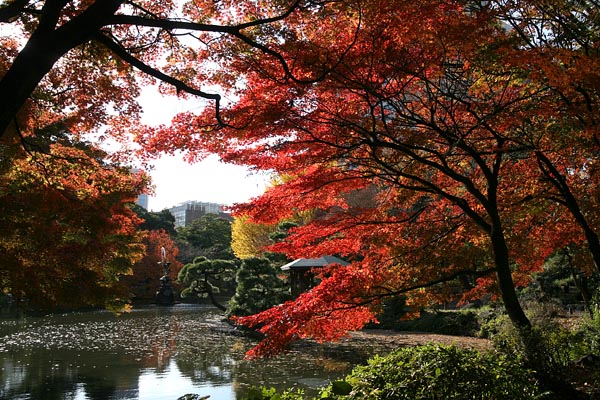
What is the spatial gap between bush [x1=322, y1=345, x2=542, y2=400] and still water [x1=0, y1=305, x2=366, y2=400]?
4.60 metres

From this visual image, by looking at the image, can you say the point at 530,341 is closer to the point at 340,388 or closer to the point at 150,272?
the point at 340,388

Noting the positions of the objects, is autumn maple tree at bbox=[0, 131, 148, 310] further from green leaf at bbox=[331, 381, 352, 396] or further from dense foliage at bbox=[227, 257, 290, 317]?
dense foliage at bbox=[227, 257, 290, 317]

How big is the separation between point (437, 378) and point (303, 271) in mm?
14242

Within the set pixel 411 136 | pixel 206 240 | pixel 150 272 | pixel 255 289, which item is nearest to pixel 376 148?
pixel 411 136

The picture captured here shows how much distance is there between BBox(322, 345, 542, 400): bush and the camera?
310cm

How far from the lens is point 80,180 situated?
699cm

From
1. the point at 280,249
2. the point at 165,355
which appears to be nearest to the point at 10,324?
the point at 165,355

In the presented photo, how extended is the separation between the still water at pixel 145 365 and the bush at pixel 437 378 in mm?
4599

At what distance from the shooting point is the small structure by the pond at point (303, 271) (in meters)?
16.3

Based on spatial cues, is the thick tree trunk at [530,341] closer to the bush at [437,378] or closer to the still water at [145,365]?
the bush at [437,378]

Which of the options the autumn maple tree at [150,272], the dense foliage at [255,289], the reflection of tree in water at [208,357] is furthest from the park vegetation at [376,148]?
the autumn maple tree at [150,272]

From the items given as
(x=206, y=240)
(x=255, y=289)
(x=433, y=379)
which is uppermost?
(x=206, y=240)

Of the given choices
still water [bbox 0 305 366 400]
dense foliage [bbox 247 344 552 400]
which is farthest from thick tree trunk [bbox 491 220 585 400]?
still water [bbox 0 305 366 400]

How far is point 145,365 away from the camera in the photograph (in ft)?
32.8
